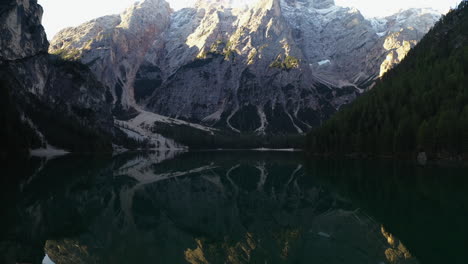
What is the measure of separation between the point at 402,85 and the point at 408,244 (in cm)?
12427

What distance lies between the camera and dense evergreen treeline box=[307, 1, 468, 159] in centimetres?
9156

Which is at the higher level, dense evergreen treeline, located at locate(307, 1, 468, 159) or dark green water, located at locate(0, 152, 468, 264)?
dark green water, located at locate(0, 152, 468, 264)

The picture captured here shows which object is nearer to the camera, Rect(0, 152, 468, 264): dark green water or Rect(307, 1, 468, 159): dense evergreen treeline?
Rect(0, 152, 468, 264): dark green water

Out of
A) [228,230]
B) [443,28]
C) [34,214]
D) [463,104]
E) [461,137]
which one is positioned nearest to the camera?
[228,230]

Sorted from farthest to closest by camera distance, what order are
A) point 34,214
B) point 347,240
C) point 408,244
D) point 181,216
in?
1. point 181,216
2. point 34,214
3. point 347,240
4. point 408,244

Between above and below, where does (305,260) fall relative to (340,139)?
above

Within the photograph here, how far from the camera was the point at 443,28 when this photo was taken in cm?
16538

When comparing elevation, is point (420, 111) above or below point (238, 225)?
below

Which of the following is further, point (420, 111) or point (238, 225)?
point (420, 111)

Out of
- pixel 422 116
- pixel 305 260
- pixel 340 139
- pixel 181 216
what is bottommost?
pixel 340 139

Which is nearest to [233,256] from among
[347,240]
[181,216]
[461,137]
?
[347,240]

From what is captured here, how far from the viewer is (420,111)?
357ft

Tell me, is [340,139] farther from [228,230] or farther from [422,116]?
[228,230]

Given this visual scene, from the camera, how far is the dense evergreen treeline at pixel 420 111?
300ft
